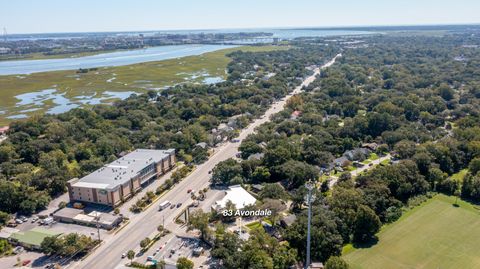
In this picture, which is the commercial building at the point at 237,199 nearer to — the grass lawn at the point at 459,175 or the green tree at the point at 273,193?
the green tree at the point at 273,193

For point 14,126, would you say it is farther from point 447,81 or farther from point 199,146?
point 447,81

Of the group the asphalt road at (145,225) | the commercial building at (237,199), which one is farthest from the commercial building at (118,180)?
the commercial building at (237,199)

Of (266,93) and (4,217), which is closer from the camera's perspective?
(4,217)

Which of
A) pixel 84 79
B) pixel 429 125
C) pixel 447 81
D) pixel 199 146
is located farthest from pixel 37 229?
pixel 447 81

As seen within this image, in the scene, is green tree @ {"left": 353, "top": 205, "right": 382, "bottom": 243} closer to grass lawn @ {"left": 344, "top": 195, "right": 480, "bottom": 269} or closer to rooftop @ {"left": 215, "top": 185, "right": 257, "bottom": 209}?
grass lawn @ {"left": 344, "top": 195, "right": 480, "bottom": 269}

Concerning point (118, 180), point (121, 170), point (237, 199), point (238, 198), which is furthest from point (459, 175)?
point (121, 170)

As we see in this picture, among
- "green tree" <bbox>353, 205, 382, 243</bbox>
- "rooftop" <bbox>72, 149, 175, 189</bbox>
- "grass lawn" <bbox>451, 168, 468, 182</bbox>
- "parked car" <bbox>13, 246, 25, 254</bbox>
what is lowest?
"parked car" <bbox>13, 246, 25, 254</bbox>

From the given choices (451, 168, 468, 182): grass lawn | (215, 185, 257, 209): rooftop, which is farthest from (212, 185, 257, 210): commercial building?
(451, 168, 468, 182): grass lawn
